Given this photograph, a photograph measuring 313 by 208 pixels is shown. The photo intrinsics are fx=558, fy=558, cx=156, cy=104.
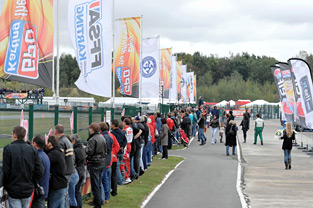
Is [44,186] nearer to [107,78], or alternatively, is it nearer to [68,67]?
[107,78]

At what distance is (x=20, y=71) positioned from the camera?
12156mm

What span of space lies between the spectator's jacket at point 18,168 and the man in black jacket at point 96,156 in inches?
147

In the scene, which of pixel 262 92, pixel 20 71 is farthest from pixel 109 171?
pixel 262 92

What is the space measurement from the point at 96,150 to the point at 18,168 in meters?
3.96

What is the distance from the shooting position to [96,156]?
467 inches

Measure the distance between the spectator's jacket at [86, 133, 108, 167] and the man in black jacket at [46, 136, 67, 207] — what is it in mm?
2259

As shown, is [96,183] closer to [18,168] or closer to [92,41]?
[18,168]

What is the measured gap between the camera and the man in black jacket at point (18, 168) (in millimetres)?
7898

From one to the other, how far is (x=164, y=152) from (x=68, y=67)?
74.7 m

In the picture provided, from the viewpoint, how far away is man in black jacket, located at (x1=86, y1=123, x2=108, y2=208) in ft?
38.7

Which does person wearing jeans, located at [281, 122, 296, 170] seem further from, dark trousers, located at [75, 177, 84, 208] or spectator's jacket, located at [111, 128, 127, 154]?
dark trousers, located at [75, 177, 84, 208]

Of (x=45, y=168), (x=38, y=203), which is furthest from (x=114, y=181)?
(x=45, y=168)

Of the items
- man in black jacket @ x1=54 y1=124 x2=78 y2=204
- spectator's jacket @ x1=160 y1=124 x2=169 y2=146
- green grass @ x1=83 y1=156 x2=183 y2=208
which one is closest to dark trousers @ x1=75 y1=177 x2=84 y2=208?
green grass @ x1=83 y1=156 x2=183 y2=208

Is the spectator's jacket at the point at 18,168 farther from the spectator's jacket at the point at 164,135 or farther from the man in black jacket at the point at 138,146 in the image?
the spectator's jacket at the point at 164,135
